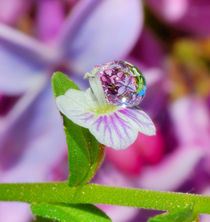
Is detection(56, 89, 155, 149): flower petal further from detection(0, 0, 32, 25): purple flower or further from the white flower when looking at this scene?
detection(0, 0, 32, 25): purple flower

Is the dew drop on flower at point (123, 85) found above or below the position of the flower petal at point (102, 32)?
below

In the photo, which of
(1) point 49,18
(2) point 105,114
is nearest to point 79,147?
(2) point 105,114

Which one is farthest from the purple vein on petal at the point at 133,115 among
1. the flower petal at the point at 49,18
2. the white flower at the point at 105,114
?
the flower petal at the point at 49,18

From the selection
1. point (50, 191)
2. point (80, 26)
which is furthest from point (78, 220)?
point (80, 26)

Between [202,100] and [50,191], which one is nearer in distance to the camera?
[50,191]

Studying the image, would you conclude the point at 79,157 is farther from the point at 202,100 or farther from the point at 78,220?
the point at 202,100

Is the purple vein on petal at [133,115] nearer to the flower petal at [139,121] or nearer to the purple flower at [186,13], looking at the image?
the flower petal at [139,121]
